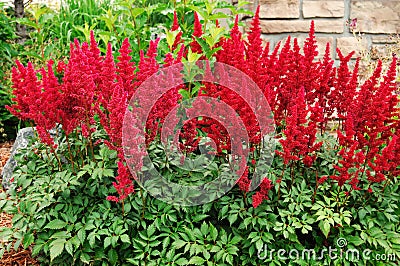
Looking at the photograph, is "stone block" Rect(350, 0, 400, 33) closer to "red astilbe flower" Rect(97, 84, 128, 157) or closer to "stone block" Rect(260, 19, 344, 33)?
"stone block" Rect(260, 19, 344, 33)

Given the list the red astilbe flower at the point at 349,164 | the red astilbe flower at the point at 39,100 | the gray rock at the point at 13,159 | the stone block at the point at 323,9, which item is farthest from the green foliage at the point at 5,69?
the red astilbe flower at the point at 349,164

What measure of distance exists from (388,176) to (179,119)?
50.2 inches

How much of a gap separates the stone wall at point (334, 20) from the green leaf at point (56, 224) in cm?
362

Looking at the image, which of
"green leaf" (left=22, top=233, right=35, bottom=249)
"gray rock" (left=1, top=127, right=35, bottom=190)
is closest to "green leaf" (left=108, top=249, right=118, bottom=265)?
"green leaf" (left=22, top=233, right=35, bottom=249)

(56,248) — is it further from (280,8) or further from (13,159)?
(280,8)

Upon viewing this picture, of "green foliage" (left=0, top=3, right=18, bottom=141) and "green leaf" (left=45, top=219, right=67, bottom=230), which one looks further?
"green foliage" (left=0, top=3, right=18, bottom=141)

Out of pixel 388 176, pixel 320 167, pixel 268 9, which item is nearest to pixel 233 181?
pixel 320 167

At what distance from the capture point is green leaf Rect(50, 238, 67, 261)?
2242mm

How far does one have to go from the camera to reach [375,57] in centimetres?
533

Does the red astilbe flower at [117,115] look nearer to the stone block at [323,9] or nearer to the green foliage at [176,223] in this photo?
the green foliage at [176,223]

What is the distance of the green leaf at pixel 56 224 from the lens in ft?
7.78

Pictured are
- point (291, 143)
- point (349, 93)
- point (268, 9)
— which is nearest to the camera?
point (291, 143)

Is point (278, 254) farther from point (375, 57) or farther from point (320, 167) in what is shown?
point (375, 57)

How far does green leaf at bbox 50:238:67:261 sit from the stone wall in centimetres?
372
